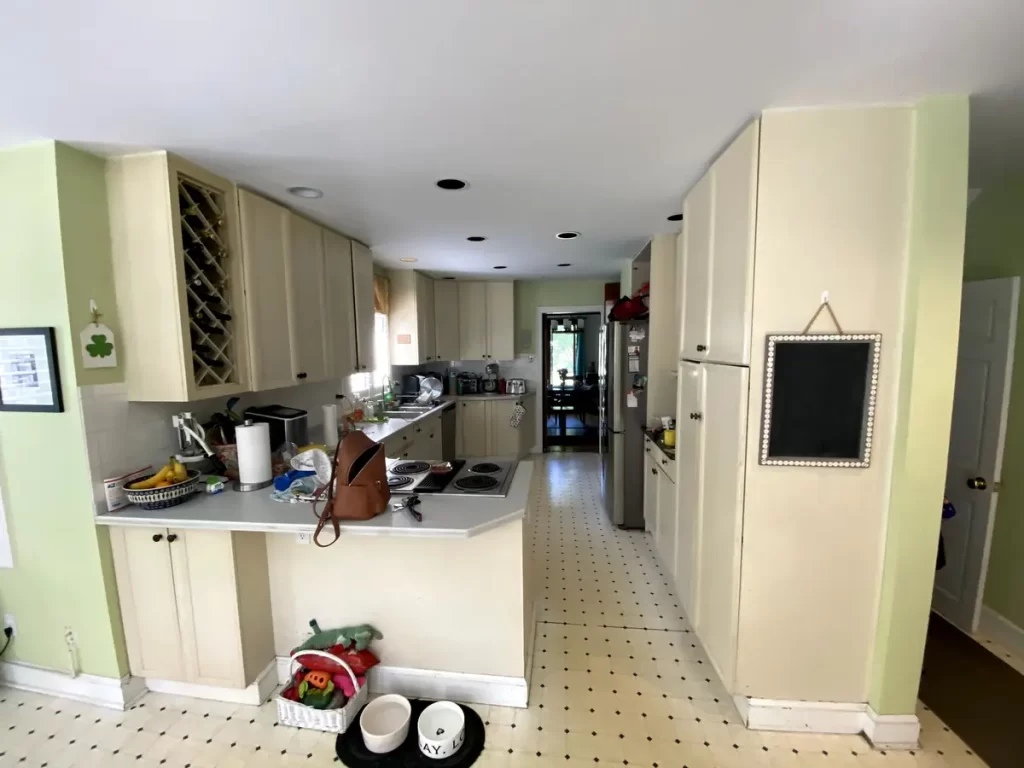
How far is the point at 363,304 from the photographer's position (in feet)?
10.8

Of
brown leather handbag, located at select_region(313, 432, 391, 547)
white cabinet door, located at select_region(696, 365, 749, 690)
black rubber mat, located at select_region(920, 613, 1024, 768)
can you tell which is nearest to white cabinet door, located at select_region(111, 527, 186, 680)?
brown leather handbag, located at select_region(313, 432, 391, 547)

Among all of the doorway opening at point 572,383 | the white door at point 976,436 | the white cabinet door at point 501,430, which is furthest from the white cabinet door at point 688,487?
the doorway opening at point 572,383

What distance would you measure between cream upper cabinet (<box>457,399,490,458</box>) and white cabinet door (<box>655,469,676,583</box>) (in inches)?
105

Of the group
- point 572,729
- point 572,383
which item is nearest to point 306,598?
point 572,729

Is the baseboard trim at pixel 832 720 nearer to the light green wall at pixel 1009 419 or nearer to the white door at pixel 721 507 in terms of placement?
the white door at pixel 721 507

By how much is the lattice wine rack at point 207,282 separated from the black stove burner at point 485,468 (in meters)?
1.23

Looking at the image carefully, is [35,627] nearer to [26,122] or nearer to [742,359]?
[26,122]

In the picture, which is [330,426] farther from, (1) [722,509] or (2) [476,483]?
(1) [722,509]

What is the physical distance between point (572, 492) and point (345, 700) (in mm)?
2891

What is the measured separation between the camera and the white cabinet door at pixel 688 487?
2.03 metres

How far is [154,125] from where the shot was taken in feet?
4.86

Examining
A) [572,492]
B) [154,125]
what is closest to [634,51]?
[154,125]

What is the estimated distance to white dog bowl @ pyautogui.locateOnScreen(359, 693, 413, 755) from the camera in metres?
1.58

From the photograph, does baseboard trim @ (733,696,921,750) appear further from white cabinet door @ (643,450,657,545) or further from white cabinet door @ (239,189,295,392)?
white cabinet door @ (239,189,295,392)
